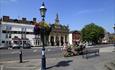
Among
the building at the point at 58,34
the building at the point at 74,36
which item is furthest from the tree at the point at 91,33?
the building at the point at 58,34

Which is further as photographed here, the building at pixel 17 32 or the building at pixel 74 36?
the building at pixel 74 36

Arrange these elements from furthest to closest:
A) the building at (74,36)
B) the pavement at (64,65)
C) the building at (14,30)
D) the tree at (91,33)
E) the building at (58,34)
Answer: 1. the building at (74,36)
2. the tree at (91,33)
3. the building at (58,34)
4. the building at (14,30)
5. the pavement at (64,65)

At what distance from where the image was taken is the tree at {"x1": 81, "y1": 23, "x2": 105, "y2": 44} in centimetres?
11238

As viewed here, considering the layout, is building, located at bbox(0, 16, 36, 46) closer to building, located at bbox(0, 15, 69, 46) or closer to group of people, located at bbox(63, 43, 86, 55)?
building, located at bbox(0, 15, 69, 46)

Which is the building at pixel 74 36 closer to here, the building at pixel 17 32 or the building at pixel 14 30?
the building at pixel 17 32

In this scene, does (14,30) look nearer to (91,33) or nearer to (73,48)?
(91,33)

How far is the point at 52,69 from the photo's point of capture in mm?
15977

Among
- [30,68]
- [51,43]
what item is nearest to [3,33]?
[51,43]

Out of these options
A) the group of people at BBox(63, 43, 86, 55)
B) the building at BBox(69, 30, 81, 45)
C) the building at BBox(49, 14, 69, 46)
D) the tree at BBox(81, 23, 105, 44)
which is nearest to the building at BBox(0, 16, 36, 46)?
the building at BBox(49, 14, 69, 46)

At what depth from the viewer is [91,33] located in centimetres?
11331

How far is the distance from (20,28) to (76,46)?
201ft

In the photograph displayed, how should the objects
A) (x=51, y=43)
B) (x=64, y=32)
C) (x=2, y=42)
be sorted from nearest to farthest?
(x=2, y=42), (x=51, y=43), (x=64, y=32)

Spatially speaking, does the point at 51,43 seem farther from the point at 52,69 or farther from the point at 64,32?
the point at 52,69

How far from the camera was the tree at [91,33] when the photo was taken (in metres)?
112
